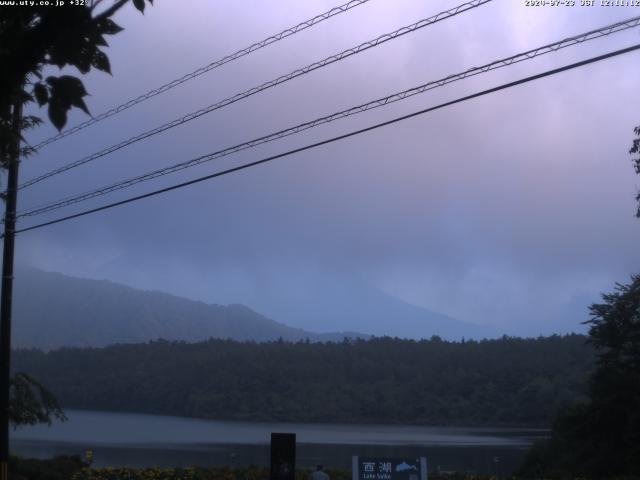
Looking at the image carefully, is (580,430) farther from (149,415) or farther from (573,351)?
(149,415)

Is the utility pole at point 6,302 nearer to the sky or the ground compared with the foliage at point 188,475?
nearer to the sky

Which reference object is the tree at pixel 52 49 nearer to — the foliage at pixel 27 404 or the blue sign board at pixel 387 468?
the blue sign board at pixel 387 468

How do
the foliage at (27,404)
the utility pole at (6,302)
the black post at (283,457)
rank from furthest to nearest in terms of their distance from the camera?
the foliage at (27,404) → the utility pole at (6,302) → the black post at (283,457)

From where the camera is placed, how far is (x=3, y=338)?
18078 millimetres

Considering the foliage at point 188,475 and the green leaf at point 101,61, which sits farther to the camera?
the foliage at point 188,475

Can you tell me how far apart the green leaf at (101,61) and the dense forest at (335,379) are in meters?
83.6

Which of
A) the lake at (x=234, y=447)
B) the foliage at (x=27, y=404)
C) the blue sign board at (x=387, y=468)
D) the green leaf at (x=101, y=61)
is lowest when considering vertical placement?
the lake at (x=234, y=447)

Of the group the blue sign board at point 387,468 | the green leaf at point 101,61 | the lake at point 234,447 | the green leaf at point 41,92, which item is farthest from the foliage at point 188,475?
the green leaf at point 41,92

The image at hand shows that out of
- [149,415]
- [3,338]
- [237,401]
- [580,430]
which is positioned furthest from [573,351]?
[3,338]

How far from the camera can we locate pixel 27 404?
976 inches

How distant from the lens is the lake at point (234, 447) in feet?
140

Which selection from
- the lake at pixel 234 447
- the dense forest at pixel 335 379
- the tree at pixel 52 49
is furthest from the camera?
the dense forest at pixel 335 379

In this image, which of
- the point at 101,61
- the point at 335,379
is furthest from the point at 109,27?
the point at 335,379

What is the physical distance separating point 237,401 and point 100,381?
1866 cm
